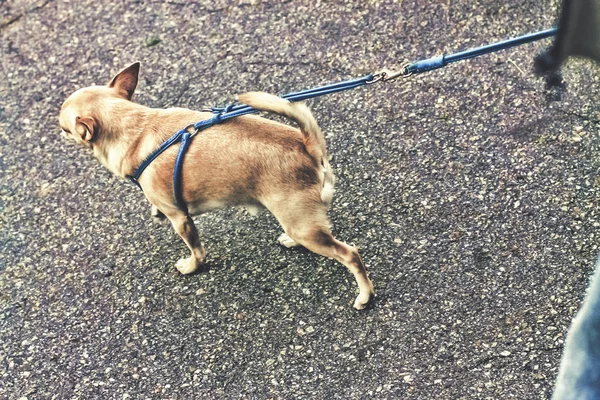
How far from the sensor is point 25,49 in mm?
5395

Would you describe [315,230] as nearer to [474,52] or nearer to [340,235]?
[340,235]

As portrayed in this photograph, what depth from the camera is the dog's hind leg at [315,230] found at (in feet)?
10.3

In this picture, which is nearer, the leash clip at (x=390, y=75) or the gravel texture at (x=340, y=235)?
the leash clip at (x=390, y=75)

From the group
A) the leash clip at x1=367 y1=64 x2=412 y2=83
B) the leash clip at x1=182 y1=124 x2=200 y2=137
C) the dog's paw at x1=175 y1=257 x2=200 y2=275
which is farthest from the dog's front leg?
the leash clip at x1=367 y1=64 x2=412 y2=83

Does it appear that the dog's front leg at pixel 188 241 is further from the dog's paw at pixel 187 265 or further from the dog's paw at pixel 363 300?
the dog's paw at pixel 363 300

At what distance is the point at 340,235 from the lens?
3758mm

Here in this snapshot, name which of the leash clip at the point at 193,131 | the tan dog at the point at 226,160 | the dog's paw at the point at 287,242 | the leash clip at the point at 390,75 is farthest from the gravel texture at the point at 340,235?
the leash clip at the point at 193,131

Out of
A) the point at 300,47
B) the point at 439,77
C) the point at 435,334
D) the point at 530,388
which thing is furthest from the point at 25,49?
the point at 530,388

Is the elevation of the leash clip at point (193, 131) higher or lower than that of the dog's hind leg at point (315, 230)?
higher

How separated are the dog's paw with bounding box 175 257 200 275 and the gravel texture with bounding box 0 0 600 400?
0.05 meters

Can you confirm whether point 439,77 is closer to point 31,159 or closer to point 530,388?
point 530,388

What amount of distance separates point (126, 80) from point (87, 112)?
307 millimetres

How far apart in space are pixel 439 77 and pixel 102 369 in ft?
9.07

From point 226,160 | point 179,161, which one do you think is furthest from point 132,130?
point 226,160
